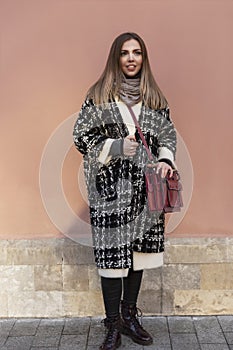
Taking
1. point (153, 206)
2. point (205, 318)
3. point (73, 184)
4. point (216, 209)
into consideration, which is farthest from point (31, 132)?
point (205, 318)

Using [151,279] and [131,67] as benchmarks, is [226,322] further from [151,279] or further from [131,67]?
[131,67]

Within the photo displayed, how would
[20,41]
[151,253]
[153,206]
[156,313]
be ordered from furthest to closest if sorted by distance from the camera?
[156,313], [20,41], [151,253], [153,206]

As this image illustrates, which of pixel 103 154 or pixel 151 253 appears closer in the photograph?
pixel 103 154

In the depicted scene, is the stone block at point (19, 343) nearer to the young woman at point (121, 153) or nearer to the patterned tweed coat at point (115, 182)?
the young woman at point (121, 153)

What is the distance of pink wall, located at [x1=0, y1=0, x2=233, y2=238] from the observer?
10.4 feet

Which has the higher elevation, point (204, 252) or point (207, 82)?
point (207, 82)

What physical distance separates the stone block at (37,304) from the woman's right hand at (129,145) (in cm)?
126

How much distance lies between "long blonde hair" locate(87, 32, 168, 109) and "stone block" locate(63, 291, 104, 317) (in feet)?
4.50

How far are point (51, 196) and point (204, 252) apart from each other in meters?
1.07

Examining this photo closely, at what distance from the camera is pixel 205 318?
3.37 metres

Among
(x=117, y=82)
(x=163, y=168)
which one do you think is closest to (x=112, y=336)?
(x=163, y=168)

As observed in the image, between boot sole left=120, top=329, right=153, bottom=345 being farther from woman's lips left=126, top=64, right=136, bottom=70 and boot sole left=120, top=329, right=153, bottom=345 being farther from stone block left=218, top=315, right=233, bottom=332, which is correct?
woman's lips left=126, top=64, right=136, bottom=70

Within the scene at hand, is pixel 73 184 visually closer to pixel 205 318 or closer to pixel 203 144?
pixel 203 144

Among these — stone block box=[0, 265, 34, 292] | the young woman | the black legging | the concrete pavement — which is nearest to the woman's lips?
the young woman
